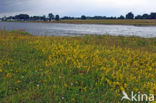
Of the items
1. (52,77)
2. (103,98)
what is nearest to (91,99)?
(103,98)

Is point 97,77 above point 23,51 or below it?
below

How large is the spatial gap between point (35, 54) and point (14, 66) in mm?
1316

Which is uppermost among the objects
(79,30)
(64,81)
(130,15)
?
(130,15)

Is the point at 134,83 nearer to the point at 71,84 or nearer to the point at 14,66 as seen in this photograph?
the point at 71,84

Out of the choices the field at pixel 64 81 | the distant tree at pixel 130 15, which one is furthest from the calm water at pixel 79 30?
the distant tree at pixel 130 15

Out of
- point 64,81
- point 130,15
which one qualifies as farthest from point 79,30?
point 130,15

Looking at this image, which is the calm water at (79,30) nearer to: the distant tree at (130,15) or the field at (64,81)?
the field at (64,81)

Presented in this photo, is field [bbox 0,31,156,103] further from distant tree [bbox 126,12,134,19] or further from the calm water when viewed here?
distant tree [bbox 126,12,134,19]

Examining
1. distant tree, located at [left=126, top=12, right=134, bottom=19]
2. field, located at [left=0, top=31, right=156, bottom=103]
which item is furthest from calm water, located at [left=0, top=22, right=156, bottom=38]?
distant tree, located at [left=126, top=12, right=134, bottom=19]

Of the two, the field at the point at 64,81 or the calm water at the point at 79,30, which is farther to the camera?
the calm water at the point at 79,30

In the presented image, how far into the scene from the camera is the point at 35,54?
19.1ft

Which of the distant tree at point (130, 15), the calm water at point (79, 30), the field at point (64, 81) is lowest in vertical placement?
the field at point (64, 81)

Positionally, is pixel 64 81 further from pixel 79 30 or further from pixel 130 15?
pixel 130 15

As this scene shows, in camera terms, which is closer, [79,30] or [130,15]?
[79,30]
